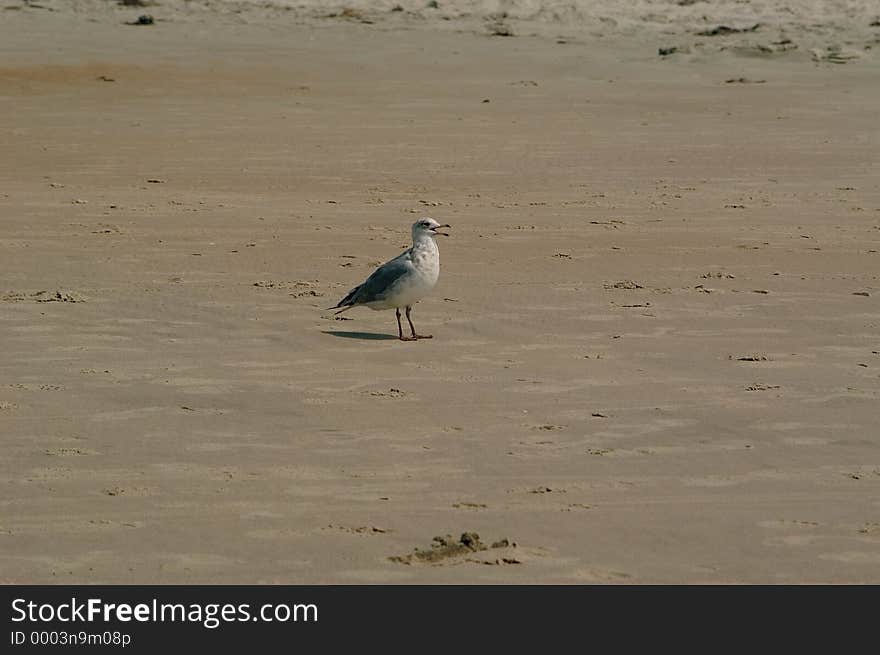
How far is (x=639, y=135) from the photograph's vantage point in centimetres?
1405

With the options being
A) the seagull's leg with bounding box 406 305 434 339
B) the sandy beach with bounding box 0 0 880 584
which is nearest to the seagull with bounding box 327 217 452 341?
the seagull's leg with bounding box 406 305 434 339

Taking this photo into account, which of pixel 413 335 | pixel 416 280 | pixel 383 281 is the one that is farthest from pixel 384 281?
pixel 413 335

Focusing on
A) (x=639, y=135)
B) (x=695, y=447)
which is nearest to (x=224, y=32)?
(x=639, y=135)

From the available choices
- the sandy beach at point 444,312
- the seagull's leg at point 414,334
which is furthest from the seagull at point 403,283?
the sandy beach at point 444,312

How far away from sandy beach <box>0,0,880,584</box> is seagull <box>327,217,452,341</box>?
0.19 meters

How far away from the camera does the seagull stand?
8.14 meters

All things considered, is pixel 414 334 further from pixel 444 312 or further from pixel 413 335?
pixel 444 312

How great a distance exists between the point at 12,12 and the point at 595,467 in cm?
1477

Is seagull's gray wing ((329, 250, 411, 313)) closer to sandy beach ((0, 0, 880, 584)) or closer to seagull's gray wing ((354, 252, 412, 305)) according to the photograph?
seagull's gray wing ((354, 252, 412, 305))

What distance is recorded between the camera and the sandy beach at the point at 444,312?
→ 18.1 feet

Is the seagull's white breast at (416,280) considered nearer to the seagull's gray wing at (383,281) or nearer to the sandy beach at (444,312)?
the seagull's gray wing at (383,281)

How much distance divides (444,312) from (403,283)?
2.45 feet
